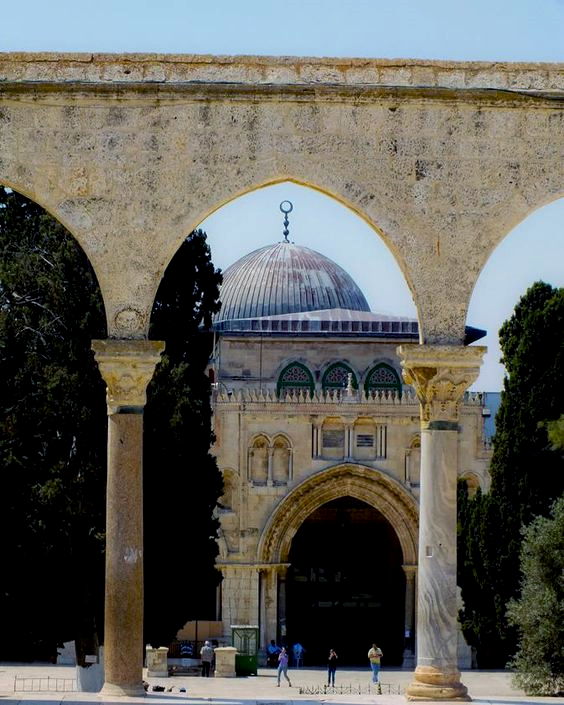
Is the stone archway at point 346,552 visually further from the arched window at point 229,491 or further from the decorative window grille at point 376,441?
the arched window at point 229,491

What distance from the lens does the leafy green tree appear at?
81.9 ft

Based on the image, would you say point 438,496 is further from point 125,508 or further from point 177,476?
point 177,476

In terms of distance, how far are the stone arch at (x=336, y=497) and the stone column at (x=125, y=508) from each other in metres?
23.4

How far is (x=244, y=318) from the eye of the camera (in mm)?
44094

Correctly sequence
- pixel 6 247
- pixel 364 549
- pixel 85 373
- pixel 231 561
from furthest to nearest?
pixel 364 549 → pixel 231 561 → pixel 6 247 → pixel 85 373

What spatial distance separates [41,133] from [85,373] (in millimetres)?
9848

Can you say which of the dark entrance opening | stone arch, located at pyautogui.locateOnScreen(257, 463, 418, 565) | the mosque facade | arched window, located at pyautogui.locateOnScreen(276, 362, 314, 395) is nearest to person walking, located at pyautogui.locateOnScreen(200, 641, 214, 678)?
the mosque facade

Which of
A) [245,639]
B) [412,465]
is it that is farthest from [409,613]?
[245,639]

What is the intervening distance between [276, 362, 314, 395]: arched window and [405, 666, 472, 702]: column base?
26.8m

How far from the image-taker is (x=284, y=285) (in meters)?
44.8

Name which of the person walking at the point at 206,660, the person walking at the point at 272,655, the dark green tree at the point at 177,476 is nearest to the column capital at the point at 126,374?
the dark green tree at the point at 177,476

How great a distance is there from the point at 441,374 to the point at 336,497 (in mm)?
24134

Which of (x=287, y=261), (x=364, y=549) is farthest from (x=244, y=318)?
(x=364, y=549)

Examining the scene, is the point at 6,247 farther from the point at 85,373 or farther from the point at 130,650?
the point at 130,650
